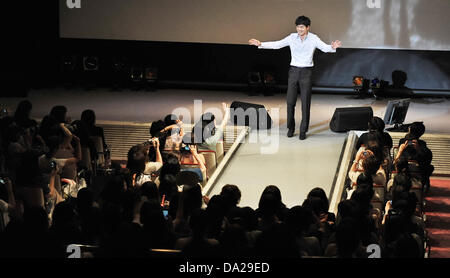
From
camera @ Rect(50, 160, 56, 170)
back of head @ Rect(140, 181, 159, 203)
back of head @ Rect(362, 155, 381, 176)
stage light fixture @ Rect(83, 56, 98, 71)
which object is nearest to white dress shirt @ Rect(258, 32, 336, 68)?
back of head @ Rect(362, 155, 381, 176)

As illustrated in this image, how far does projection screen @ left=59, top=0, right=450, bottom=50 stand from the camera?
36.4ft

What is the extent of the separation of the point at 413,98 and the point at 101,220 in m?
7.89

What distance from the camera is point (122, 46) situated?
1202 cm

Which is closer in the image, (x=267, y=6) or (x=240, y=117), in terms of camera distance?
(x=240, y=117)

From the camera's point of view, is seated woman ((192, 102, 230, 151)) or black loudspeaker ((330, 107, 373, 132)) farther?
black loudspeaker ((330, 107, 373, 132))

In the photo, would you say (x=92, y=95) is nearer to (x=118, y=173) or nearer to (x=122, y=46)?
(x=122, y=46)

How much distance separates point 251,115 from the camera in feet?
28.9

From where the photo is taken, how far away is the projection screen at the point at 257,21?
11086 millimetres

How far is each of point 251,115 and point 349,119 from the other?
1.22 meters

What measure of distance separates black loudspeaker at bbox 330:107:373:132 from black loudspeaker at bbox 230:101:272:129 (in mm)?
796

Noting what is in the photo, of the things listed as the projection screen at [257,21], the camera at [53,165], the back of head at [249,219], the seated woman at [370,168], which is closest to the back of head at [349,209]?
the back of head at [249,219]

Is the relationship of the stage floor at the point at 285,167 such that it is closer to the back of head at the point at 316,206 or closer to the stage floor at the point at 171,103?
the stage floor at the point at 171,103

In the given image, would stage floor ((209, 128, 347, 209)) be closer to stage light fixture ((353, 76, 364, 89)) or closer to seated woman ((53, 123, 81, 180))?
seated woman ((53, 123, 81, 180))
